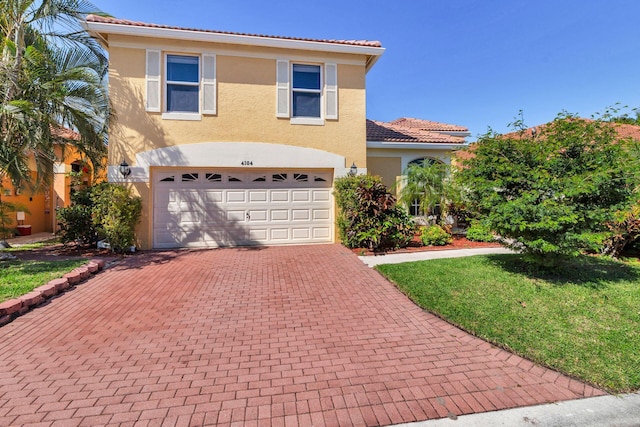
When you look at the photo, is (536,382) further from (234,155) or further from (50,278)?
(234,155)

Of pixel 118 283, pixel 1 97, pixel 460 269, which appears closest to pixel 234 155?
pixel 118 283

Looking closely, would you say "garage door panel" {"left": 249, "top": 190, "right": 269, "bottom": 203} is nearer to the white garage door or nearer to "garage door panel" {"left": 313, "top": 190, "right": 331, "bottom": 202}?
the white garage door

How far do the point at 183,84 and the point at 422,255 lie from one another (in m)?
9.00

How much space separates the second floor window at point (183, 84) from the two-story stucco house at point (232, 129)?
30 mm

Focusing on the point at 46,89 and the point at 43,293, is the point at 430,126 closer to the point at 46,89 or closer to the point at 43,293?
the point at 46,89

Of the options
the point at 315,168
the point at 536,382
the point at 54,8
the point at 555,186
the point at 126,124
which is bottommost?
the point at 536,382

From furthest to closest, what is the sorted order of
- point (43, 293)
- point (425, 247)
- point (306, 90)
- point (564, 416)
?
point (306, 90), point (425, 247), point (43, 293), point (564, 416)

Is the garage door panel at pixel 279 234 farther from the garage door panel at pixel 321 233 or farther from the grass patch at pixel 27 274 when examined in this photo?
the grass patch at pixel 27 274

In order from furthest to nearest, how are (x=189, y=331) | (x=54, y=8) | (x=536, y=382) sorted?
(x=54, y=8)
(x=189, y=331)
(x=536, y=382)

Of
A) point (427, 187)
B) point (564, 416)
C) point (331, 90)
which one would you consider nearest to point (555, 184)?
point (564, 416)

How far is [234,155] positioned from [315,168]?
2.69m

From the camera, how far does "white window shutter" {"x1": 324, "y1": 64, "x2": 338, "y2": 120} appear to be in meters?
10.8

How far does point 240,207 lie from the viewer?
34.6ft

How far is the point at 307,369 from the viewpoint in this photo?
361 centimetres
